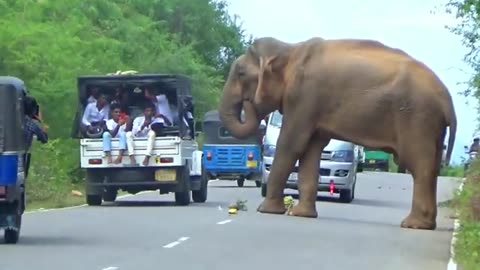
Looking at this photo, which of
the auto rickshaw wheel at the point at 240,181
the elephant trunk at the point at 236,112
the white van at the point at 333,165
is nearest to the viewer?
the elephant trunk at the point at 236,112

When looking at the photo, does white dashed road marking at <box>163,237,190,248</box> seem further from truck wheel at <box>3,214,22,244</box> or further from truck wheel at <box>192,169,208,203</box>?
truck wheel at <box>192,169,208,203</box>

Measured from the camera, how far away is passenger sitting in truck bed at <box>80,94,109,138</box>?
33844 millimetres

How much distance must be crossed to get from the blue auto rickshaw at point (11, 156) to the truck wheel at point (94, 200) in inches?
493

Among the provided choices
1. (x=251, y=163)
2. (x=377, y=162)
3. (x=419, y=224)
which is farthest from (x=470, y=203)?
(x=377, y=162)

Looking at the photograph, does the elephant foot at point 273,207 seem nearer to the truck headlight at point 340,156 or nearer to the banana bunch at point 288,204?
the banana bunch at point 288,204

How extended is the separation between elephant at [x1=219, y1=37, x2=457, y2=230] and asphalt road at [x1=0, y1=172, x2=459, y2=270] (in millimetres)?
1029

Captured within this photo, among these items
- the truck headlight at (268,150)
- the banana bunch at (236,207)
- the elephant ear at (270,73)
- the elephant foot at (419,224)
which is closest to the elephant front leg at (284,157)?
the banana bunch at (236,207)

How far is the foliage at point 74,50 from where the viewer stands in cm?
4366

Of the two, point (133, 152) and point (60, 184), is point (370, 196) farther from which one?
point (133, 152)

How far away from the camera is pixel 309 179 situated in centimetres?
3023

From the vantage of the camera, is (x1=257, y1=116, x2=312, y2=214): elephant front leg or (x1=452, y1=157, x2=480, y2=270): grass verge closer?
(x1=452, y1=157, x2=480, y2=270): grass verge

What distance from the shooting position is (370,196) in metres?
45.7

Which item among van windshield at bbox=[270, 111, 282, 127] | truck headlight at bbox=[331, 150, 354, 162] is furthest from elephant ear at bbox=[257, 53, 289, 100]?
van windshield at bbox=[270, 111, 282, 127]

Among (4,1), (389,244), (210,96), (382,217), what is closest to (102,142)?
(382,217)
